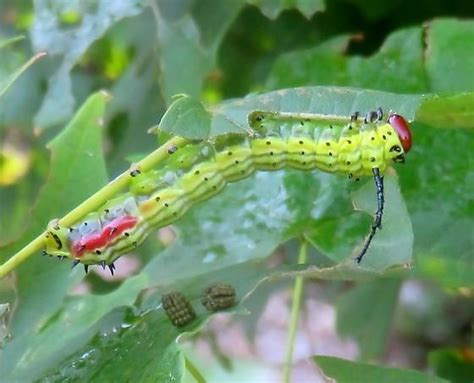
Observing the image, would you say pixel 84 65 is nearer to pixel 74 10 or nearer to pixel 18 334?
pixel 74 10

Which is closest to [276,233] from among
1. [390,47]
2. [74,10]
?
[390,47]

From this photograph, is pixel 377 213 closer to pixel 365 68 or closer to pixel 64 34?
pixel 365 68

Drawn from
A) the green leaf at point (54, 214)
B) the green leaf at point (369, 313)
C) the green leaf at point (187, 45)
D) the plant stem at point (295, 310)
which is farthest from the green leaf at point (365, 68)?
the green leaf at point (369, 313)

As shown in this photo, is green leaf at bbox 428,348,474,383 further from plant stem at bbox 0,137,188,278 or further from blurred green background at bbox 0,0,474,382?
plant stem at bbox 0,137,188,278

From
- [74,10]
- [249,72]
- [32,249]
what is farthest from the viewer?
[249,72]

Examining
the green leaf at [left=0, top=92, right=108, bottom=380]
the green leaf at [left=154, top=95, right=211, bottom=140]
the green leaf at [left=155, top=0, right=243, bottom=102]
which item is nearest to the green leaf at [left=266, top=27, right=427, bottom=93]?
the green leaf at [left=155, top=0, right=243, bottom=102]

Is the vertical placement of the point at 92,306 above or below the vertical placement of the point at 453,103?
below
